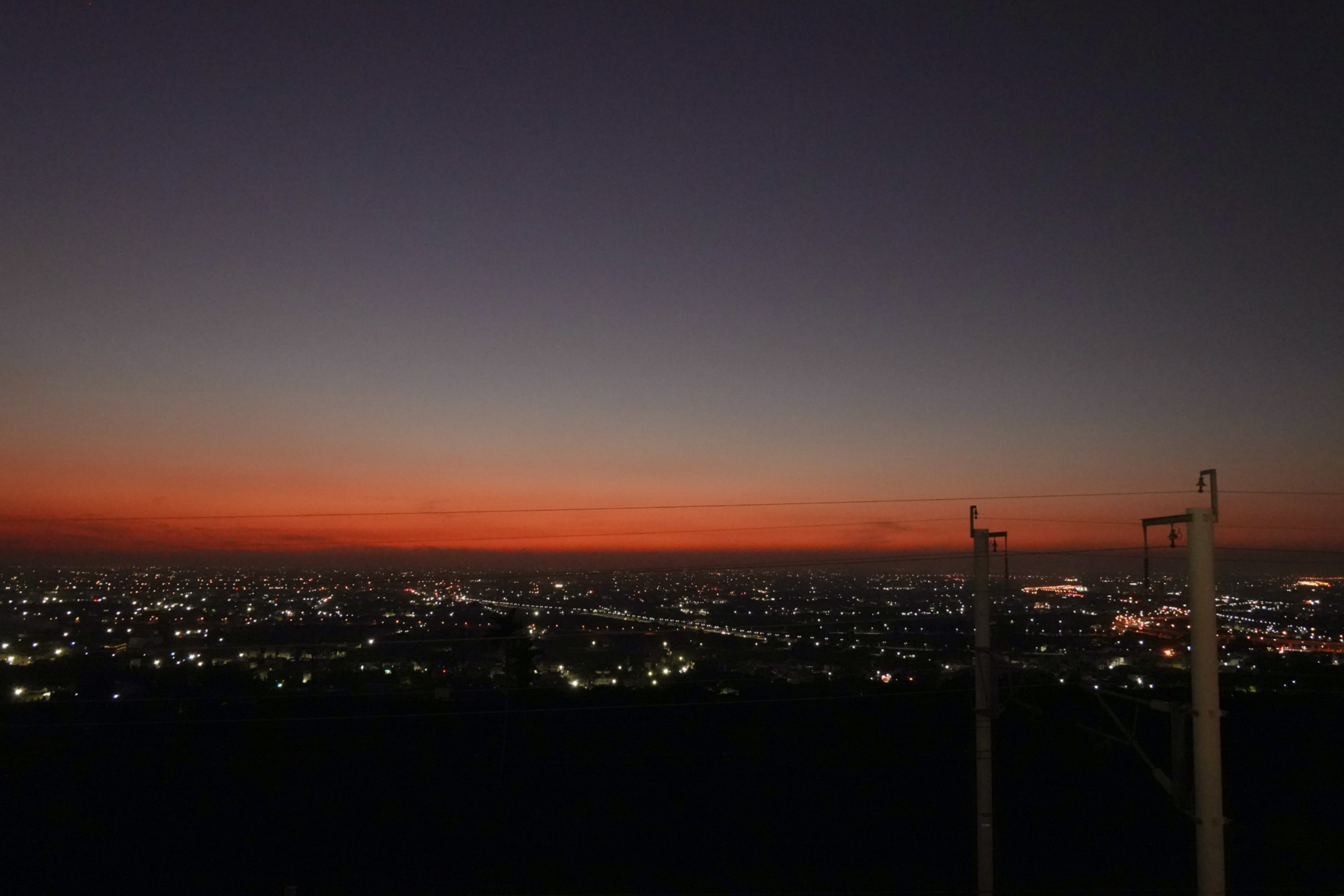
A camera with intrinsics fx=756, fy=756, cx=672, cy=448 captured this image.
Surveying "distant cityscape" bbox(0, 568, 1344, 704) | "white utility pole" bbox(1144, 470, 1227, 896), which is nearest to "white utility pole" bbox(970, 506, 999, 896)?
"distant cityscape" bbox(0, 568, 1344, 704)

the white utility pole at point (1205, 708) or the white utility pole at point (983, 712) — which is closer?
the white utility pole at point (1205, 708)

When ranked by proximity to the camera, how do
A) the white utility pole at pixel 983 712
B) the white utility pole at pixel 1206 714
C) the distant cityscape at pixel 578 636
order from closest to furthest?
the white utility pole at pixel 1206 714 < the white utility pole at pixel 983 712 < the distant cityscape at pixel 578 636

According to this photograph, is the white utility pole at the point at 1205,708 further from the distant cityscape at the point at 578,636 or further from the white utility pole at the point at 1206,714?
the distant cityscape at the point at 578,636

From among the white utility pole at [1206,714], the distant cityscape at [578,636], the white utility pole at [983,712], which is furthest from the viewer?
the distant cityscape at [578,636]

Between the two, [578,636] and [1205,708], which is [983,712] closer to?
[1205,708]

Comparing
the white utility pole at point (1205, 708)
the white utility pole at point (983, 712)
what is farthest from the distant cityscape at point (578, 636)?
the white utility pole at point (1205, 708)

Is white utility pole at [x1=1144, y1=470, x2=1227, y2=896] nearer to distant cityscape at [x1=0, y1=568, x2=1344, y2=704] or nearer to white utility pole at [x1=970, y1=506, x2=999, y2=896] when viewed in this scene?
white utility pole at [x1=970, y1=506, x2=999, y2=896]
